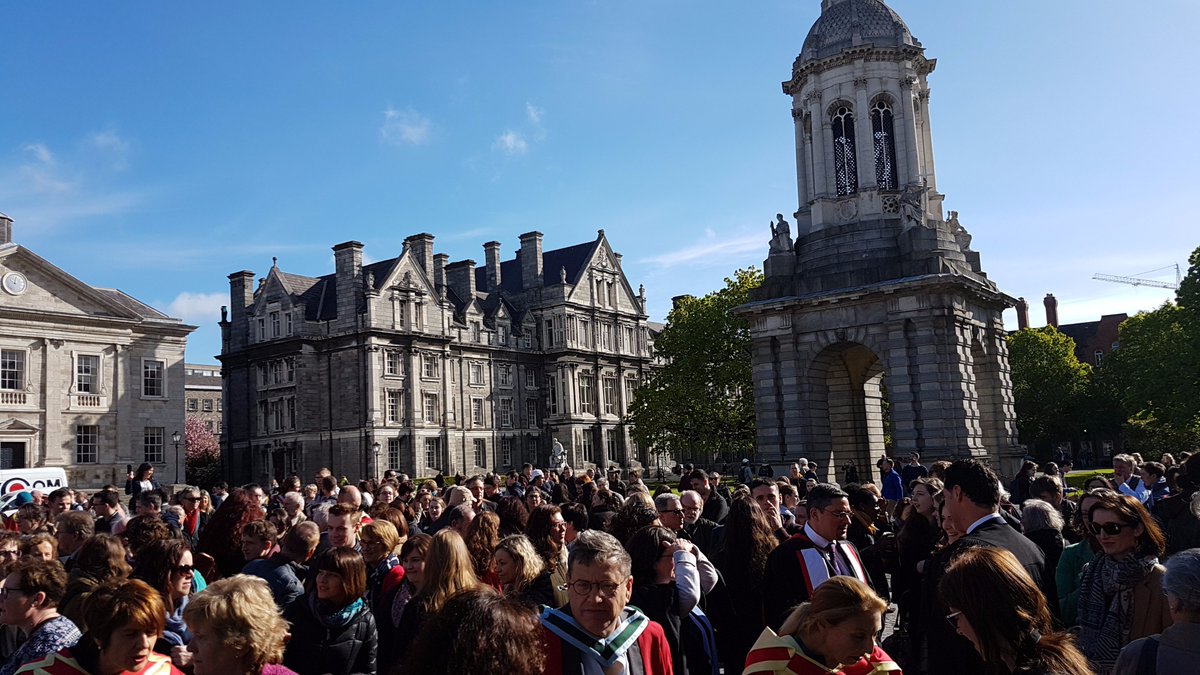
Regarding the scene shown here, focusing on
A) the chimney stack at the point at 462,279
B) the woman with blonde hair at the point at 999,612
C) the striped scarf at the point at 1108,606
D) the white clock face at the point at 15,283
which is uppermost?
the chimney stack at the point at 462,279

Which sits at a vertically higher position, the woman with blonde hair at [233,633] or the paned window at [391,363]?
the paned window at [391,363]

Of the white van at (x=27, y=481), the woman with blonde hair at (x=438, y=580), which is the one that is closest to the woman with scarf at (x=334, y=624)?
the woman with blonde hair at (x=438, y=580)

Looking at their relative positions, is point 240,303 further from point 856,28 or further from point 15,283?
point 856,28

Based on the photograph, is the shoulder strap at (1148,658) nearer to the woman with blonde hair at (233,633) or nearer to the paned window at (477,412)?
the woman with blonde hair at (233,633)

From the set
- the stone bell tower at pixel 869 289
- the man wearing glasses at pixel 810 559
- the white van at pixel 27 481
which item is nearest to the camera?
the man wearing glasses at pixel 810 559

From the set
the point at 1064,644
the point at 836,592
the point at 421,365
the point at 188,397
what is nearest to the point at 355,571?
the point at 836,592

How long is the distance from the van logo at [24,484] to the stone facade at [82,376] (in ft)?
61.2

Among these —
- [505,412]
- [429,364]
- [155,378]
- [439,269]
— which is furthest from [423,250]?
[155,378]

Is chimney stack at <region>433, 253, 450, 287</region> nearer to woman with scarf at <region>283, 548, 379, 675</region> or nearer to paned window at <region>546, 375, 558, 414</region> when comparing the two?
paned window at <region>546, 375, 558, 414</region>

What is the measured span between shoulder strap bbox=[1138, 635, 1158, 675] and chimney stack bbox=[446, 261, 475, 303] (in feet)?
210

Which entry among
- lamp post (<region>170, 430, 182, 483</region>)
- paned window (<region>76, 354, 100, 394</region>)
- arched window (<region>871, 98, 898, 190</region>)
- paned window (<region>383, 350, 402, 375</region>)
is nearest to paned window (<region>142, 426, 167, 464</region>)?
lamp post (<region>170, 430, 182, 483</region>)

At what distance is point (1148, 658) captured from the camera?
12.8ft

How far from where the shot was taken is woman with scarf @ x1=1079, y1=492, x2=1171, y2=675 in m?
5.34

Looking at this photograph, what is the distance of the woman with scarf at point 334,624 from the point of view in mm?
5840
